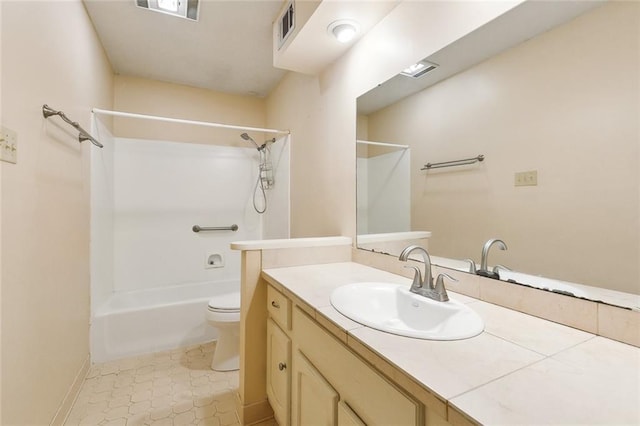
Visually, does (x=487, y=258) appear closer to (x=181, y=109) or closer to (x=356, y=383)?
(x=356, y=383)

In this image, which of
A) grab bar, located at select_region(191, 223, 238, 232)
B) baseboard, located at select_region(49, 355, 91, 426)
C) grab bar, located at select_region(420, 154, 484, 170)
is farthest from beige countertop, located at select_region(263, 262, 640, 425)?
grab bar, located at select_region(191, 223, 238, 232)

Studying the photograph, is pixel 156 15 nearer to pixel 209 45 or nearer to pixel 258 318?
pixel 209 45

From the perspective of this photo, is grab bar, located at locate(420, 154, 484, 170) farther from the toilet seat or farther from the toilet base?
the toilet base

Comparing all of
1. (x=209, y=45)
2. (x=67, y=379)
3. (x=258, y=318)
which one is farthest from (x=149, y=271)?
(x=209, y=45)

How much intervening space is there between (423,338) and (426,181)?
0.79m

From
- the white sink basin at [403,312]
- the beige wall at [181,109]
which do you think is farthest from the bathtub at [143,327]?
the white sink basin at [403,312]

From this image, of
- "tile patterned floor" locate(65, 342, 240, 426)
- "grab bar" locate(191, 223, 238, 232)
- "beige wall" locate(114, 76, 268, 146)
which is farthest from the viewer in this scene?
"grab bar" locate(191, 223, 238, 232)

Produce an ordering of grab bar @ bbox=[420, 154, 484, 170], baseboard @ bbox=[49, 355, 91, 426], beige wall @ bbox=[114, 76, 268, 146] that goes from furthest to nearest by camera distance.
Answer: beige wall @ bbox=[114, 76, 268, 146] < baseboard @ bbox=[49, 355, 91, 426] < grab bar @ bbox=[420, 154, 484, 170]

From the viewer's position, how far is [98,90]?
2.29 metres

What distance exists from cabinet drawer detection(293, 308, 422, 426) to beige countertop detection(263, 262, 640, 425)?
0.24 ft

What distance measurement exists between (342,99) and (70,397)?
2409 mm

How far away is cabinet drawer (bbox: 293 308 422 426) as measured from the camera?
627mm

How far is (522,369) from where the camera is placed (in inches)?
23.3

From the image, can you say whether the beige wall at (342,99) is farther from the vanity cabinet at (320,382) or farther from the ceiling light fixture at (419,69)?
the vanity cabinet at (320,382)
